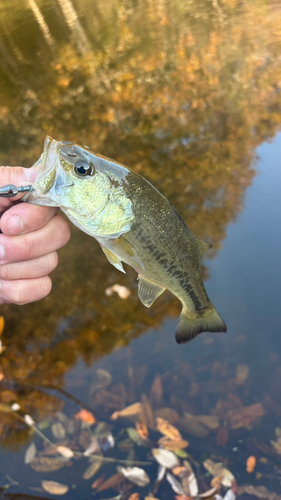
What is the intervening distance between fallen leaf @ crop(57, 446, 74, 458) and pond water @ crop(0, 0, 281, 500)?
0.04 metres

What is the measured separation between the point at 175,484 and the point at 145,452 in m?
0.42

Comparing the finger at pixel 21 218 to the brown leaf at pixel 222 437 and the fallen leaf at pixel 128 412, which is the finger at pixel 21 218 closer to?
the fallen leaf at pixel 128 412

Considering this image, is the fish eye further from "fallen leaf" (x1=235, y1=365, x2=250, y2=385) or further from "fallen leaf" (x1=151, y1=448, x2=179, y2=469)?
"fallen leaf" (x1=235, y1=365, x2=250, y2=385)

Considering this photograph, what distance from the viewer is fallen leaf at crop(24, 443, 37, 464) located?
3.63 m

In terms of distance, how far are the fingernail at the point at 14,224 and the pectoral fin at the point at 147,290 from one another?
785mm

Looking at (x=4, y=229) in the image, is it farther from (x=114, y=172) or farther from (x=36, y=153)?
(x=36, y=153)

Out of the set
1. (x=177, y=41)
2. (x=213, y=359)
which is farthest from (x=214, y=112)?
(x=213, y=359)

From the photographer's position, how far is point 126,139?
7879 mm

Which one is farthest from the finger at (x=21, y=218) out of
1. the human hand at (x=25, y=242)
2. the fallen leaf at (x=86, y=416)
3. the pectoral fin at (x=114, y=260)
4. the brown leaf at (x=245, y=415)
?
the brown leaf at (x=245, y=415)

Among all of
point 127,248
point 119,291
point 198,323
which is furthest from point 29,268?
point 119,291

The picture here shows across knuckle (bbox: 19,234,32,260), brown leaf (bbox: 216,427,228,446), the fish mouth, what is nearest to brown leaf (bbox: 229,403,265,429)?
brown leaf (bbox: 216,427,228,446)

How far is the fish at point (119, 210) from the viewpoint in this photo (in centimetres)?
170

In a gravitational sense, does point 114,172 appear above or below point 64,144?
below

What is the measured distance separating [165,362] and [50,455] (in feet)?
5.60
